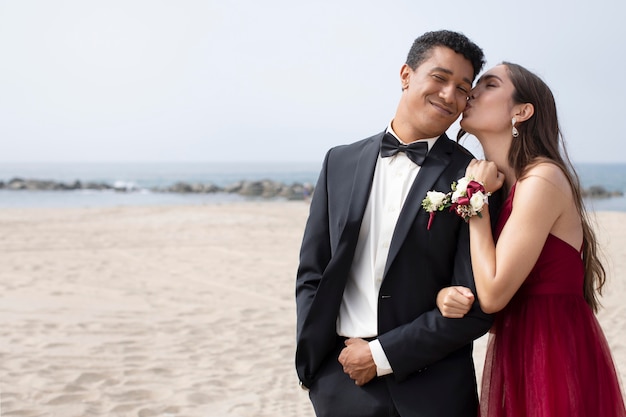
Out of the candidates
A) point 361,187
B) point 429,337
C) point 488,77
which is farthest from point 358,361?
point 488,77

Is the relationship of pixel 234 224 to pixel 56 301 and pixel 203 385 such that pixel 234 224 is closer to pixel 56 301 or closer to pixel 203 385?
pixel 56 301

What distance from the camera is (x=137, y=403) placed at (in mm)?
5516

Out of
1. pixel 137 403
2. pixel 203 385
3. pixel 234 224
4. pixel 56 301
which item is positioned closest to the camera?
pixel 137 403

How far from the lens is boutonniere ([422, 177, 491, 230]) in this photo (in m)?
2.63

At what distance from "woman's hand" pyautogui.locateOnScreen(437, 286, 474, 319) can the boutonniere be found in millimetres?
269

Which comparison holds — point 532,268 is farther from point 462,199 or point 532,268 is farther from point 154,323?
point 154,323

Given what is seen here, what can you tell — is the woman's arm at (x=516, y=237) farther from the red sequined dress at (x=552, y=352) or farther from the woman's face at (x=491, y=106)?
the woman's face at (x=491, y=106)

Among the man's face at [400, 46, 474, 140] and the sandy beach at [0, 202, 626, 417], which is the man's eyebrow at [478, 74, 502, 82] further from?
the sandy beach at [0, 202, 626, 417]

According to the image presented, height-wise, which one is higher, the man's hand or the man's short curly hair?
the man's short curly hair

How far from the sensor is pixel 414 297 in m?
2.77

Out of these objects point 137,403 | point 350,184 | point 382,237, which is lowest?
point 137,403

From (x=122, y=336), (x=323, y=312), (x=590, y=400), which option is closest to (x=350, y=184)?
(x=323, y=312)

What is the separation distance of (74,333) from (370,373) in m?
5.66

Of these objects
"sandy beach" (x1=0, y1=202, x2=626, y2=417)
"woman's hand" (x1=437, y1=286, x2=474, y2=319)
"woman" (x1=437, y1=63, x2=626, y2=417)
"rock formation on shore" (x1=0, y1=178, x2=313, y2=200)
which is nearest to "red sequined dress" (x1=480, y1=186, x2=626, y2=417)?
"woman" (x1=437, y1=63, x2=626, y2=417)
